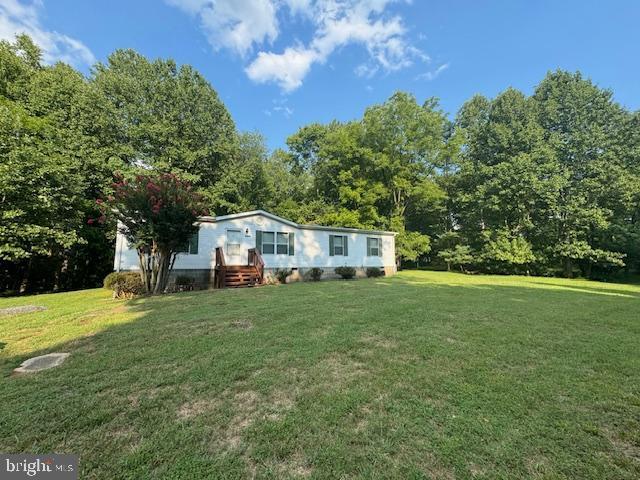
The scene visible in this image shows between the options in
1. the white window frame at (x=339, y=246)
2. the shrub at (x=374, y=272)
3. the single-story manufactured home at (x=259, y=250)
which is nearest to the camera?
the single-story manufactured home at (x=259, y=250)

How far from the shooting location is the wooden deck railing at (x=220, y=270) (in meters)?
12.5

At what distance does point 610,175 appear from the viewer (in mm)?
19797

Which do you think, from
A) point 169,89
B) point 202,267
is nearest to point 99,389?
point 202,267

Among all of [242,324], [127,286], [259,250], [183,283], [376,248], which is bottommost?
[242,324]

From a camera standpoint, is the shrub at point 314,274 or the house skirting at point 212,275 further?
the shrub at point 314,274

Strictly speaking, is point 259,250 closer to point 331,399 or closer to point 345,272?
point 345,272

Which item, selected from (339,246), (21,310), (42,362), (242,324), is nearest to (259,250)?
(339,246)

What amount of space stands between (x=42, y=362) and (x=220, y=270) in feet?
29.6

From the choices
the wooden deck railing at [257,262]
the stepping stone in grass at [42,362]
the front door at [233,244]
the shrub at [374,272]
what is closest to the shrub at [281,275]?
the wooden deck railing at [257,262]

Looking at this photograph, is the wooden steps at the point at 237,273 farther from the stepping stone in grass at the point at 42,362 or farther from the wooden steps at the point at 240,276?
the stepping stone in grass at the point at 42,362

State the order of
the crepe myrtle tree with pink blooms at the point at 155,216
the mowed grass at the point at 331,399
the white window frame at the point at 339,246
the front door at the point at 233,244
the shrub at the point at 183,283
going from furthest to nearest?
the white window frame at the point at 339,246 < the front door at the point at 233,244 < the shrub at the point at 183,283 < the crepe myrtle tree with pink blooms at the point at 155,216 < the mowed grass at the point at 331,399

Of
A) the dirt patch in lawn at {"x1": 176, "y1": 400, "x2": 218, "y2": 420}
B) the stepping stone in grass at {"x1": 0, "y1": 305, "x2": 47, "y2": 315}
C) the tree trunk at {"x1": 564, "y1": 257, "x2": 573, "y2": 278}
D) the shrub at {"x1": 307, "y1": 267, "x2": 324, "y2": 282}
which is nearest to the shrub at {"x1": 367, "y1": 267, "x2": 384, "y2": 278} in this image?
the shrub at {"x1": 307, "y1": 267, "x2": 324, "y2": 282}

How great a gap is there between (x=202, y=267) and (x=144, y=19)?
11.5 m

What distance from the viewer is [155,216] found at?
9.04m
